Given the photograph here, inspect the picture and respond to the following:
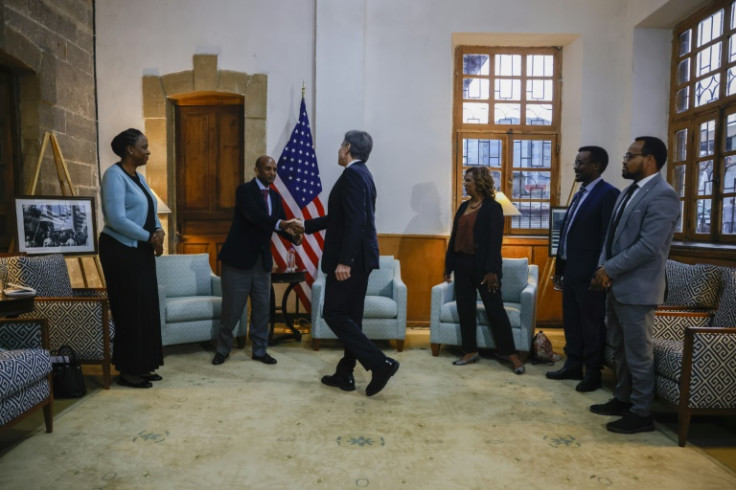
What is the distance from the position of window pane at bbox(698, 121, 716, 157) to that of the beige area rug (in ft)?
8.63

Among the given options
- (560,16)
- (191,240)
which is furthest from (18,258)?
(560,16)

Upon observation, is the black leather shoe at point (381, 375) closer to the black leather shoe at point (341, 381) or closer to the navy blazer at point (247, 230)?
the black leather shoe at point (341, 381)

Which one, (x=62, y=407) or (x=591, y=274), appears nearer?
(x=62, y=407)

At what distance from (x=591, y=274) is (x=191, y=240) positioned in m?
4.21

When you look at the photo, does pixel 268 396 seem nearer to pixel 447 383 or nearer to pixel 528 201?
pixel 447 383

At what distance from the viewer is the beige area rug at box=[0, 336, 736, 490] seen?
2303 millimetres

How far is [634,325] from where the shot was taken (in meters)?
2.87

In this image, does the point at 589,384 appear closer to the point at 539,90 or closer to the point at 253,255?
the point at 253,255

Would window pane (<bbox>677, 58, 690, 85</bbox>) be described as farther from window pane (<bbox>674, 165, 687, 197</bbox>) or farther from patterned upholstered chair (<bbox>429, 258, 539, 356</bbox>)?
patterned upholstered chair (<bbox>429, 258, 539, 356</bbox>)

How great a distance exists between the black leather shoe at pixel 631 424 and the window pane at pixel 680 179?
291 centimetres

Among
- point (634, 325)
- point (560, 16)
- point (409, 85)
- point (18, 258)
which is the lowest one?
point (634, 325)

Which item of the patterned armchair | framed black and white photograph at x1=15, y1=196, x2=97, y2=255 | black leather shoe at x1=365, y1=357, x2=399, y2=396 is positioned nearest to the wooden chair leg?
the patterned armchair

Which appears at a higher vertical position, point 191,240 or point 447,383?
point 191,240

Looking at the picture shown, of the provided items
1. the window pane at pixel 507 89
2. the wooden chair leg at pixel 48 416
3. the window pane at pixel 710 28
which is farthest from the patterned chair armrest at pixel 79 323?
the window pane at pixel 710 28
